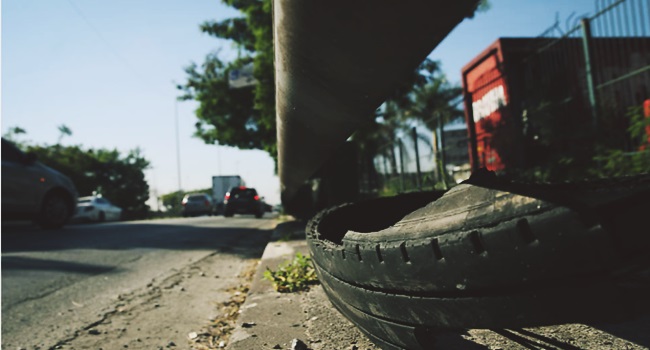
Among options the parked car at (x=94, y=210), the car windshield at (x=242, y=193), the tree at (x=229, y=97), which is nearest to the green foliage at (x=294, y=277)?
the tree at (x=229, y=97)

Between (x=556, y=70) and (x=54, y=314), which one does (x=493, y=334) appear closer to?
(x=54, y=314)

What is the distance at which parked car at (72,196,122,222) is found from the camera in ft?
65.0

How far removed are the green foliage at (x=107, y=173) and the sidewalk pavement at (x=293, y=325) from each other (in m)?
43.4

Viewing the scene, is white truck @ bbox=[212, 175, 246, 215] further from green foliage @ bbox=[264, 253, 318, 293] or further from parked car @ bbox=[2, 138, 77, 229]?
green foliage @ bbox=[264, 253, 318, 293]

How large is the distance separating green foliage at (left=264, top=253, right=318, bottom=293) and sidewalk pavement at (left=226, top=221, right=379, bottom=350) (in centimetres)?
8

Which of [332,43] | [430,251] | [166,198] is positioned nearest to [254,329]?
[430,251]

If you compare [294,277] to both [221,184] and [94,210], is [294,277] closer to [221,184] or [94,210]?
[94,210]

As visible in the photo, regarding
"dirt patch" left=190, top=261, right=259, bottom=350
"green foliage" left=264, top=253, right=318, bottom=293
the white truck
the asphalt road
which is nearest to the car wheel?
the asphalt road

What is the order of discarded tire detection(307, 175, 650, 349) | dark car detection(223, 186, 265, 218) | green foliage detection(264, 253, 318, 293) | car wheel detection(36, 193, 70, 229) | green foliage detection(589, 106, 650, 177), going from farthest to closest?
dark car detection(223, 186, 265, 218), car wheel detection(36, 193, 70, 229), green foliage detection(589, 106, 650, 177), green foliage detection(264, 253, 318, 293), discarded tire detection(307, 175, 650, 349)

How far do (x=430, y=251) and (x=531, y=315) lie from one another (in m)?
0.16

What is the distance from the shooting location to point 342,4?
0.57 m

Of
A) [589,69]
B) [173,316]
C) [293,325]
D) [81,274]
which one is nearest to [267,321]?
[293,325]

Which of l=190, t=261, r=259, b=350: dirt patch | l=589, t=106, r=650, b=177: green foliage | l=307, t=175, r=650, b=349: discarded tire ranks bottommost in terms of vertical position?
l=190, t=261, r=259, b=350: dirt patch

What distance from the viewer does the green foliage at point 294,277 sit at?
7.64 feet
